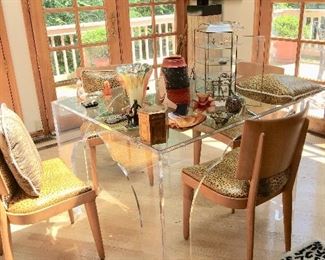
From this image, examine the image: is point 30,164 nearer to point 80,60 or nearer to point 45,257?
point 45,257

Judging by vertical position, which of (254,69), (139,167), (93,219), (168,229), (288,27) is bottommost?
(168,229)

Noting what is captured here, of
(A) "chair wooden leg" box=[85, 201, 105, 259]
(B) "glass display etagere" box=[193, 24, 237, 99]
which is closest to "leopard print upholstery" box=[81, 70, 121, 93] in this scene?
(B) "glass display etagere" box=[193, 24, 237, 99]

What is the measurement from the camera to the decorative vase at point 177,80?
209 cm

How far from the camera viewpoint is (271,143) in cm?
152

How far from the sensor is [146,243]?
2.05 metres

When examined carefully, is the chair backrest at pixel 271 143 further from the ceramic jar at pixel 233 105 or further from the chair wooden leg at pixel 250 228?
the ceramic jar at pixel 233 105

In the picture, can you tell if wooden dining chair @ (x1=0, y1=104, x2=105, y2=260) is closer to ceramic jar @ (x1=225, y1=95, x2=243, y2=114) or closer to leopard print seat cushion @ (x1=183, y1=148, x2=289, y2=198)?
leopard print seat cushion @ (x1=183, y1=148, x2=289, y2=198)

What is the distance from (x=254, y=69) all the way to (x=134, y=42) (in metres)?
1.60

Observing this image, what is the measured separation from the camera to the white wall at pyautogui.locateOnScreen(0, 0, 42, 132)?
301 cm

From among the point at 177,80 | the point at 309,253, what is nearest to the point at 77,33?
the point at 177,80

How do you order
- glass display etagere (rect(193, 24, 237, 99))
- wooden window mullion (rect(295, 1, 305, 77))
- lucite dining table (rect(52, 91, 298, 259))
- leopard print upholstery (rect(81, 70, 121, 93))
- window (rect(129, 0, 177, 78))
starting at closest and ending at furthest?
1. lucite dining table (rect(52, 91, 298, 259))
2. glass display etagere (rect(193, 24, 237, 99))
3. leopard print upholstery (rect(81, 70, 121, 93))
4. wooden window mullion (rect(295, 1, 305, 77))
5. window (rect(129, 0, 177, 78))

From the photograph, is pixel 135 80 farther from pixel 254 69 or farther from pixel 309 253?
Answer: pixel 309 253

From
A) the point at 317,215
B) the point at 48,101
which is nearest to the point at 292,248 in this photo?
the point at 317,215

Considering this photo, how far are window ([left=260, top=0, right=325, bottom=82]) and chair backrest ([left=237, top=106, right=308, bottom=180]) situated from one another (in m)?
1.76
